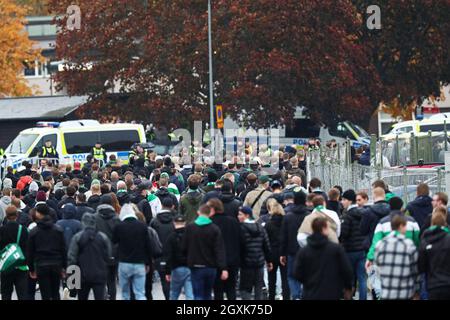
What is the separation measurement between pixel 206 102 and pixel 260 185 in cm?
3532

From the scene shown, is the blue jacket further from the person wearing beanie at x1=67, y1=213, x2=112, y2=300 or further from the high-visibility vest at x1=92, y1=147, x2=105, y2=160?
the high-visibility vest at x1=92, y1=147, x2=105, y2=160

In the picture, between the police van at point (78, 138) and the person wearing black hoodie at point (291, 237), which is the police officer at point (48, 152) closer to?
the police van at point (78, 138)

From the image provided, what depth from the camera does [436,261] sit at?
15.8m

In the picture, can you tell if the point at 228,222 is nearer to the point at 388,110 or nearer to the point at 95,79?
the point at 95,79

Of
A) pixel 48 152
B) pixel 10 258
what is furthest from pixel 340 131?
pixel 10 258

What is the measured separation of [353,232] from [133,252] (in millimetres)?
2818

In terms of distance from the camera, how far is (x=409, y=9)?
57.9 m

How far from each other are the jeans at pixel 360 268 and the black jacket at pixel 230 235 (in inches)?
60.9

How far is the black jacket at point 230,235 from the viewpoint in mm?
18281

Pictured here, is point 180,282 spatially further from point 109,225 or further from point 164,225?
point 109,225

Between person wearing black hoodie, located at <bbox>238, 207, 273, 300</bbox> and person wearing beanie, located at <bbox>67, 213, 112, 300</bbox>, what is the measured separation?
171cm

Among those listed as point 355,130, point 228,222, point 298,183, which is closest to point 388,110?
point 355,130
